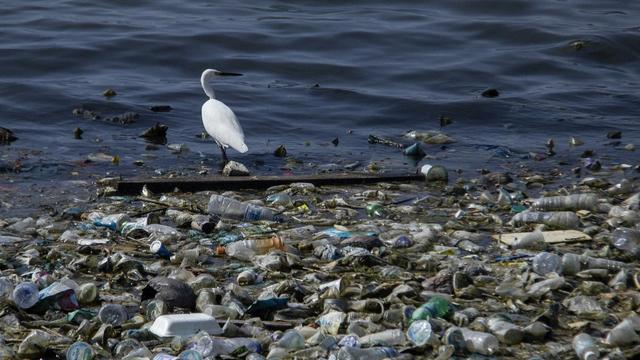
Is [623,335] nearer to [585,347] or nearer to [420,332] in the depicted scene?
[585,347]

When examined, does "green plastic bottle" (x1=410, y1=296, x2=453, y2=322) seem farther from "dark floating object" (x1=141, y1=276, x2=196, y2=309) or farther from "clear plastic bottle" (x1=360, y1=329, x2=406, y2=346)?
"dark floating object" (x1=141, y1=276, x2=196, y2=309)

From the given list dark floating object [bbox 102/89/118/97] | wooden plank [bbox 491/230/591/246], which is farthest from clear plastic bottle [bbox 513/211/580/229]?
dark floating object [bbox 102/89/118/97]

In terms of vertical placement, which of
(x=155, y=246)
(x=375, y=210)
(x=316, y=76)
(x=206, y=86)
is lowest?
(x=316, y=76)

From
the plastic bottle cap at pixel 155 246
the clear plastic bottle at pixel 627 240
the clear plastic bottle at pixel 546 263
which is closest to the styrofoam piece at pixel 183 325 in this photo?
the plastic bottle cap at pixel 155 246

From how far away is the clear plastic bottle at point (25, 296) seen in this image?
5.03 m

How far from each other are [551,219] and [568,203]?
19.8 inches

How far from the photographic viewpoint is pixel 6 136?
995 cm

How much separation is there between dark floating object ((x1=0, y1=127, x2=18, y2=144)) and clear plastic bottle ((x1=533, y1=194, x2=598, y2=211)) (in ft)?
15.6

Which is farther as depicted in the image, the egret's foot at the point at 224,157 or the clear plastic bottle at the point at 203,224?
the egret's foot at the point at 224,157

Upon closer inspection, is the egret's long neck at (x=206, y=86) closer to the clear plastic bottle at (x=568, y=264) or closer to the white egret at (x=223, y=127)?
the white egret at (x=223, y=127)

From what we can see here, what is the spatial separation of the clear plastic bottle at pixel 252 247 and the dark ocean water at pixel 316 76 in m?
2.86

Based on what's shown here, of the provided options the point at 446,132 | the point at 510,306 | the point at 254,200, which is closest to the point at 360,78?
the point at 446,132

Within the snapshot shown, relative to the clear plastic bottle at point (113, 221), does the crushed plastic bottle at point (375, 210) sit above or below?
below

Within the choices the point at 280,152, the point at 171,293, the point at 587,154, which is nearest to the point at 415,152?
the point at 280,152
